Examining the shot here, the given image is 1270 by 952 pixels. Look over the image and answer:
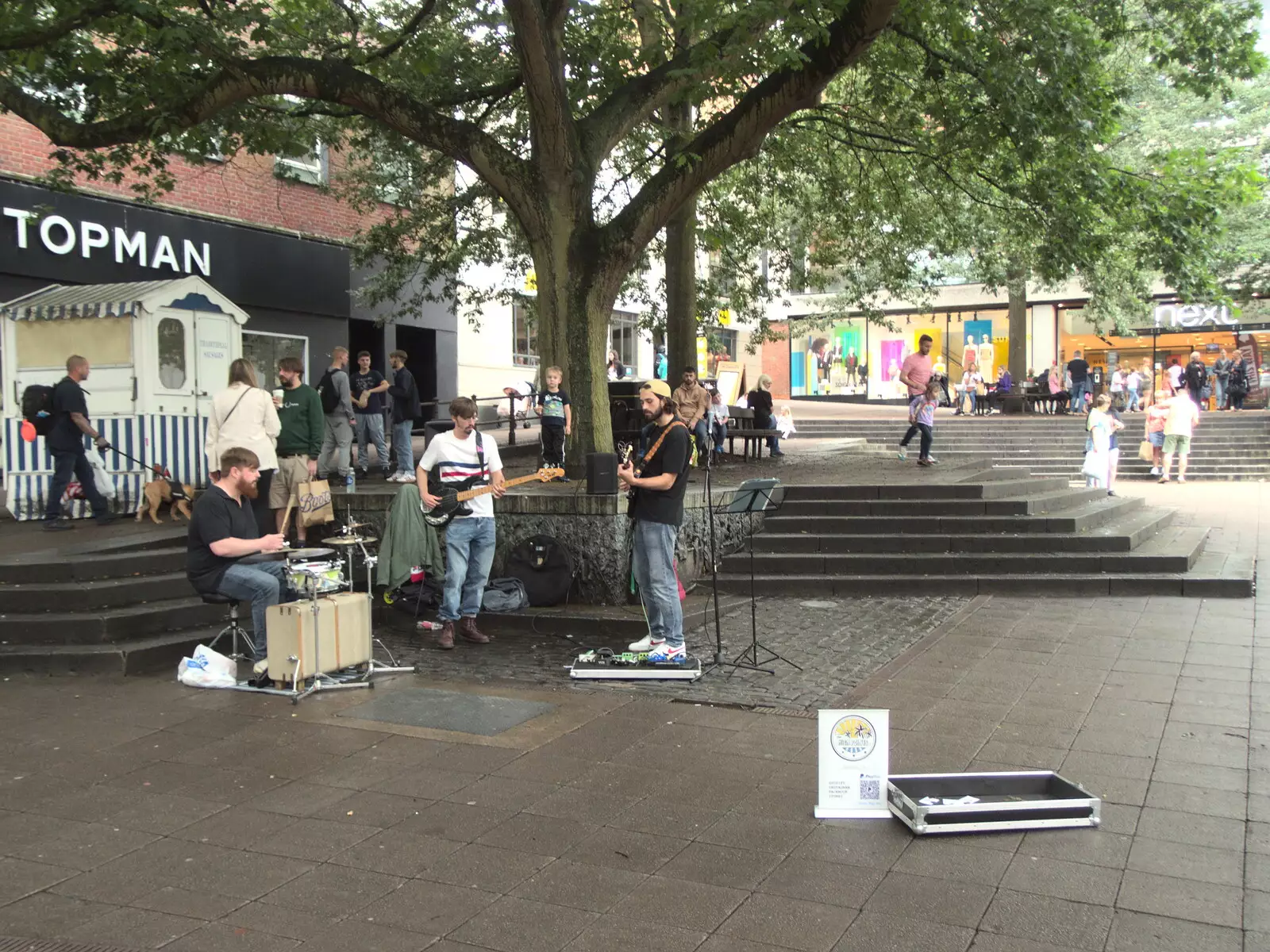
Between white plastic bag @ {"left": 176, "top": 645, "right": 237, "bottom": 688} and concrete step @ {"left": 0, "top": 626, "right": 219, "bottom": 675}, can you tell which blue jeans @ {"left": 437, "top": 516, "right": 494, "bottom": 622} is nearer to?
white plastic bag @ {"left": 176, "top": 645, "right": 237, "bottom": 688}

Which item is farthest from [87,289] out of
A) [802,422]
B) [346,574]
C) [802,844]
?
[802,422]

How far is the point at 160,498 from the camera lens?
10828 mm

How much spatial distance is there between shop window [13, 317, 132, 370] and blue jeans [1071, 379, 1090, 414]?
929 inches

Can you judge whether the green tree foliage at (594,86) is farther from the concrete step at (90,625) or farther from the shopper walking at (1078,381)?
the shopper walking at (1078,381)

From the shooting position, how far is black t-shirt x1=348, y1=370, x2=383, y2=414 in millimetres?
13664

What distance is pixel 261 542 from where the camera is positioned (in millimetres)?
6859

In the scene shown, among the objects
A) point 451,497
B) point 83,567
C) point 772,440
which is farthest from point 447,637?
point 772,440

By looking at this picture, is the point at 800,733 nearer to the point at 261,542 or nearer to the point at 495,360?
the point at 261,542

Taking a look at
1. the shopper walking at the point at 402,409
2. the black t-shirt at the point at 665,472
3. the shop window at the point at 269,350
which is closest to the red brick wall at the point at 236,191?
the shop window at the point at 269,350

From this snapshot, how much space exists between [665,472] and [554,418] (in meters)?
5.70

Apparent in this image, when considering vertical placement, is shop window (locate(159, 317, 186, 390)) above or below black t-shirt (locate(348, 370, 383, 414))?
above

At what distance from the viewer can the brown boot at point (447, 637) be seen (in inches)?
328

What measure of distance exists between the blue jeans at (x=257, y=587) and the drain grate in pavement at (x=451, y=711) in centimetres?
106

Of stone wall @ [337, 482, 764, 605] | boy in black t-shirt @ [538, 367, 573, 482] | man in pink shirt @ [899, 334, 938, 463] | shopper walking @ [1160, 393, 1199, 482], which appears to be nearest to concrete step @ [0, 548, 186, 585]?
stone wall @ [337, 482, 764, 605]
